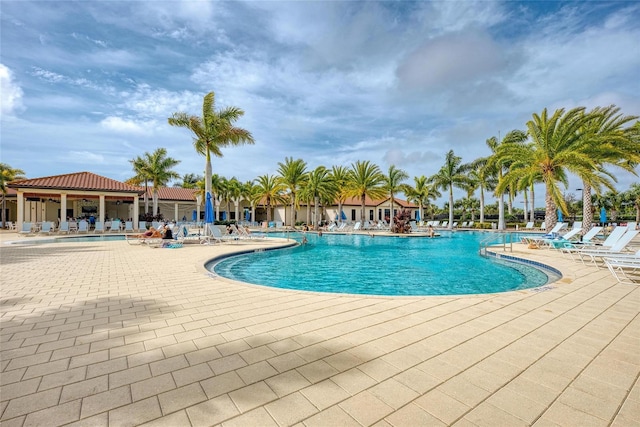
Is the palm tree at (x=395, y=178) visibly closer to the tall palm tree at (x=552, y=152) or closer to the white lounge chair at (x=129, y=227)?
the tall palm tree at (x=552, y=152)

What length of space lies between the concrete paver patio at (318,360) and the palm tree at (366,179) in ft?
91.5

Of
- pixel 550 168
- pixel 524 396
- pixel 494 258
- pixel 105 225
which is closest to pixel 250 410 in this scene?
pixel 524 396

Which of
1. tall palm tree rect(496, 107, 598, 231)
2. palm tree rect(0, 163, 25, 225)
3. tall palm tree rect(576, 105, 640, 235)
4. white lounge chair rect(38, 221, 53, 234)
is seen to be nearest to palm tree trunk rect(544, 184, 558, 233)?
tall palm tree rect(496, 107, 598, 231)

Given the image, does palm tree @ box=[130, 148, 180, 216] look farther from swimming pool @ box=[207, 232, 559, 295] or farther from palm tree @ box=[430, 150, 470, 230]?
palm tree @ box=[430, 150, 470, 230]

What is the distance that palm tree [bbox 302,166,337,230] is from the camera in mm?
32219

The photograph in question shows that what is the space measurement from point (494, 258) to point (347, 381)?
1140 centimetres

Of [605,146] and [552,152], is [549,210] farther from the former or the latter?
[605,146]

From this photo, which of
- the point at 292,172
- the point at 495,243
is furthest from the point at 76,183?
the point at 495,243

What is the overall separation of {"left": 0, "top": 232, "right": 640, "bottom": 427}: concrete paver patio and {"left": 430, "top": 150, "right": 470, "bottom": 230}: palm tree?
31.2 metres

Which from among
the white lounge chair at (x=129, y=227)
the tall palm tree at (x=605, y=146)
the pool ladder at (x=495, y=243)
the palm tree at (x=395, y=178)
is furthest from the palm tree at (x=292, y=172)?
the tall palm tree at (x=605, y=146)

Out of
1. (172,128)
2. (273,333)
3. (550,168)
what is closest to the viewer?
(273,333)

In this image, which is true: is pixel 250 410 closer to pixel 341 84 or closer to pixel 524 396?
pixel 524 396

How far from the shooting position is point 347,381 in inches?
95.0

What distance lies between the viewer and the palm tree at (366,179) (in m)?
32.5
